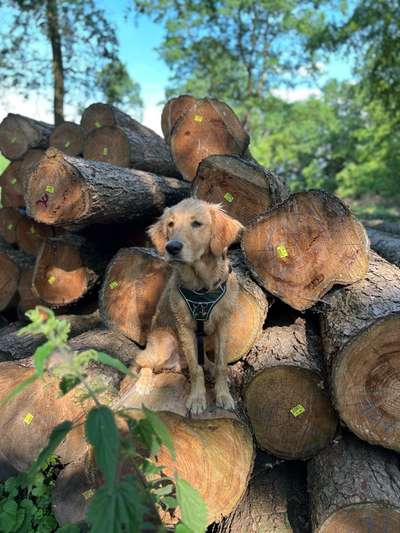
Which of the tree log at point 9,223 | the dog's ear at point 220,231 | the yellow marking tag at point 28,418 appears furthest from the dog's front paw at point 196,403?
the tree log at point 9,223

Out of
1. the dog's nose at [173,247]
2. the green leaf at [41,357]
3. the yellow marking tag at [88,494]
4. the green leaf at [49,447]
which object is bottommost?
the yellow marking tag at [88,494]

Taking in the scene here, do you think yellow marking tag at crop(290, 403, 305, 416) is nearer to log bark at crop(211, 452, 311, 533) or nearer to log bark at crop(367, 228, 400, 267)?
log bark at crop(211, 452, 311, 533)

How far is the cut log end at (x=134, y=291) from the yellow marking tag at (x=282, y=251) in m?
1.00

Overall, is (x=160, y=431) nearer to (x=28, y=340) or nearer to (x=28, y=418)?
(x=28, y=418)

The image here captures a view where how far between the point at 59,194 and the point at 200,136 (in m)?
2.24

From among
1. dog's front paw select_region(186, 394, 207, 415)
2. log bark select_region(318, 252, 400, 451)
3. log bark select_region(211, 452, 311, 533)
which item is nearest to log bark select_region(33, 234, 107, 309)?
dog's front paw select_region(186, 394, 207, 415)

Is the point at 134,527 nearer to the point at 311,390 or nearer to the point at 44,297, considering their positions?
the point at 311,390

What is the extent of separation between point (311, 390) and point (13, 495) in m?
2.11

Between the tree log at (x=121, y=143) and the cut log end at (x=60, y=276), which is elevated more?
the tree log at (x=121, y=143)

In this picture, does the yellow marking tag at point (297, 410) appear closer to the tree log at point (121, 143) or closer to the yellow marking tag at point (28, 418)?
the yellow marking tag at point (28, 418)

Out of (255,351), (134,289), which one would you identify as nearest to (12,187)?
(134,289)

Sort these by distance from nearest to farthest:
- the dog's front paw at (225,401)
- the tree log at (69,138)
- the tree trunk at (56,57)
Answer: the dog's front paw at (225,401) < the tree log at (69,138) < the tree trunk at (56,57)

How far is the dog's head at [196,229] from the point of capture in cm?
287

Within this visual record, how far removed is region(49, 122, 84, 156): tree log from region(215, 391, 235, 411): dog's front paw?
4.77m
